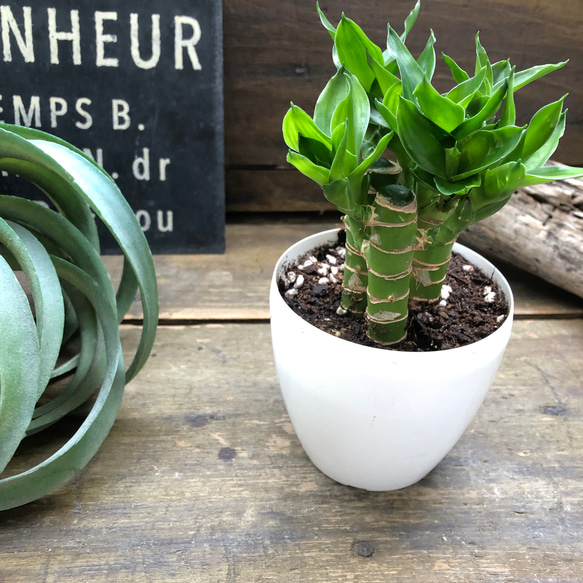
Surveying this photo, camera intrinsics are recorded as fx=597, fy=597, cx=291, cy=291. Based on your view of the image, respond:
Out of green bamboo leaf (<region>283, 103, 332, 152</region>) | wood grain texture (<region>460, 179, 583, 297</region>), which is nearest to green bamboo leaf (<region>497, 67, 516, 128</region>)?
green bamboo leaf (<region>283, 103, 332, 152</region>)

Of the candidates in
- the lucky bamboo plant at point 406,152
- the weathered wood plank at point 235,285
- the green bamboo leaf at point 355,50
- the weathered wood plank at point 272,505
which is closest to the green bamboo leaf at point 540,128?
the lucky bamboo plant at point 406,152

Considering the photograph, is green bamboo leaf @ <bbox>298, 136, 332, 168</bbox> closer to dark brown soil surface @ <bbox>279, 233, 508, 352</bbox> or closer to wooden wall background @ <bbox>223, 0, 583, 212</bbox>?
dark brown soil surface @ <bbox>279, 233, 508, 352</bbox>

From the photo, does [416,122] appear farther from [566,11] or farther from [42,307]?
[566,11]

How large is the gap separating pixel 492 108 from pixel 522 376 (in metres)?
0.36

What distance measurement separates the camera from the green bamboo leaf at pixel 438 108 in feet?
1.04

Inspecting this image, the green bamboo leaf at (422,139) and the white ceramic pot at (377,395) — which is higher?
the green bamboo leaf at (422,139)

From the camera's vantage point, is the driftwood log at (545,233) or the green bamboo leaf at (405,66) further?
the driftwood log at (545,233)

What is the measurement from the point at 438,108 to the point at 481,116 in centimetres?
2

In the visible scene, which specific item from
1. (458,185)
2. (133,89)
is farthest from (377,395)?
(133,89)

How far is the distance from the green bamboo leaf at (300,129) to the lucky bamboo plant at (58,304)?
5.8 inches

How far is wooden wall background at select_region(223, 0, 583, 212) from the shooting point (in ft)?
2.49

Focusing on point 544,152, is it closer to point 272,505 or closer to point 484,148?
point 484,148

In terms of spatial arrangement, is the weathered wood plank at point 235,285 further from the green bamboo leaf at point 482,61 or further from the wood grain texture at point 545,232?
the green bamboo leaf at point 482,61

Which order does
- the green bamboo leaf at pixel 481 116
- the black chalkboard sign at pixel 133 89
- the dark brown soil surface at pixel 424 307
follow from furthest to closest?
the black chalkboard sign at pixel 133 89
the dark brown soil surface at pixel 424 307
the green bamboo leaf at pixel 481 116
